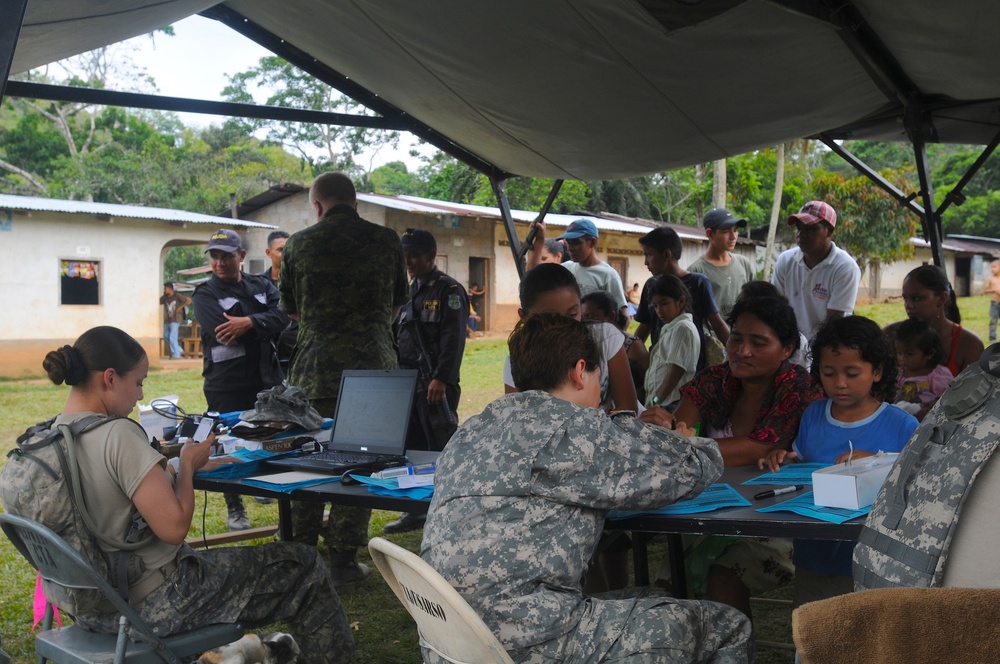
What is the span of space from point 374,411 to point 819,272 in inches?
126

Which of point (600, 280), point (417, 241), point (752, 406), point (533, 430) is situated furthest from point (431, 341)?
point (533, 430)

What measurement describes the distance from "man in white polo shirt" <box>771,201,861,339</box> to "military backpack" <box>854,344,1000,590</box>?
13.1ft

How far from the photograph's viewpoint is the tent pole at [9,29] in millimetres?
2148

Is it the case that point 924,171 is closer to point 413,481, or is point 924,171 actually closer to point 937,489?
point 413,481

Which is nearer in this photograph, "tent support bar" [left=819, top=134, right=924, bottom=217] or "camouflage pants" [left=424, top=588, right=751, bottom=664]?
"camouflage pants" [left=424, top=588, right=751, bottom=664]

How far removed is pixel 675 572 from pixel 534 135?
333cm

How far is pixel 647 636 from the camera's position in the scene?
2.00m

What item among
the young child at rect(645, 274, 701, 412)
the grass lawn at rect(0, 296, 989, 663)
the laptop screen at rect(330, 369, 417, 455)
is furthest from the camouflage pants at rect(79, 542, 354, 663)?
the young child at rect(645, 274, 701, 412)

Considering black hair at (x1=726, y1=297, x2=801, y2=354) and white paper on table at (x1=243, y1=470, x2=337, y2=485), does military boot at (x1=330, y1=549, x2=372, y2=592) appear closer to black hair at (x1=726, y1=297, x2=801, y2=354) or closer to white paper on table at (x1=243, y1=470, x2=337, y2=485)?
white paper on table at (x1=243, y1=470, x2=337, y2=485)

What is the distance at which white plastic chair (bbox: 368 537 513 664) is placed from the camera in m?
1.79

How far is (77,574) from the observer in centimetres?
230

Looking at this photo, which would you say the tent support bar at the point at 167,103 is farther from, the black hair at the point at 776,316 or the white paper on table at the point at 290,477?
the black hair at the point at 776,316

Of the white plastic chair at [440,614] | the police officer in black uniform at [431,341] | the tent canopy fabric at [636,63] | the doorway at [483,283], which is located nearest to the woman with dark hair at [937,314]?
the tent canopy fabric at [636,63]

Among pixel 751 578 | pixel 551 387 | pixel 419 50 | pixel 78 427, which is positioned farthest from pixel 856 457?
pixel 419 50
